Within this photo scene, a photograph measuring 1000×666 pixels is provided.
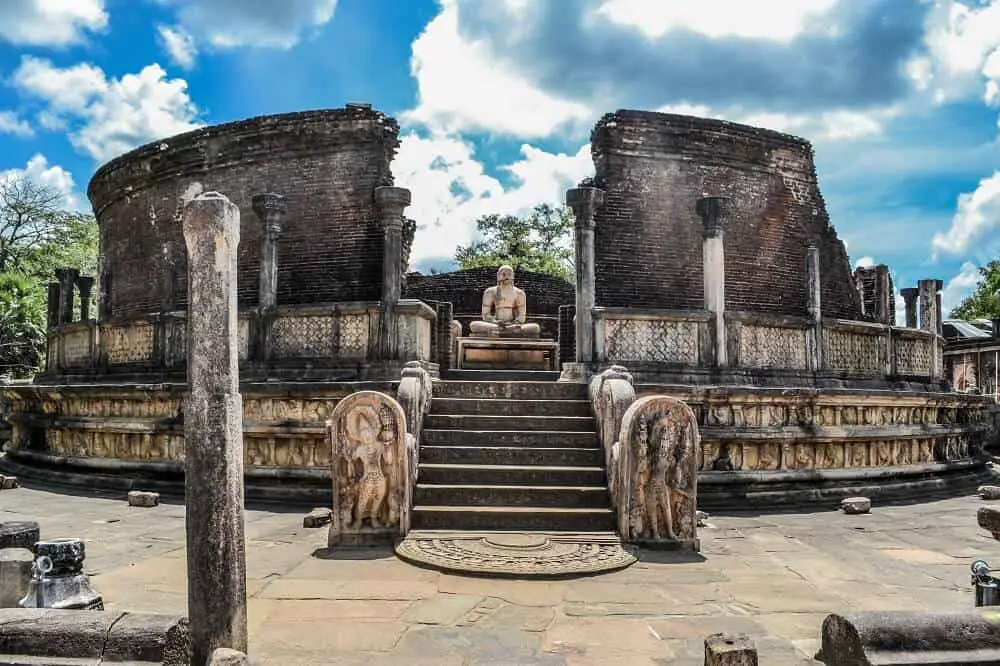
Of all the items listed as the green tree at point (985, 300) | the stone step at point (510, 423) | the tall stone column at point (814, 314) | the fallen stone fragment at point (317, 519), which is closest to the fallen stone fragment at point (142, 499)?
the fallen stone fragment at point (317, 519)

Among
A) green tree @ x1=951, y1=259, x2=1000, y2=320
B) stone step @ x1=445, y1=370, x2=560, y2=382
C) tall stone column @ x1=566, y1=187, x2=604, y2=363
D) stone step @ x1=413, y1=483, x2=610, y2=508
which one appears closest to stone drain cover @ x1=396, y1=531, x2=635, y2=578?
stone step @ x1=413, y1=483, x2=610, y2=508

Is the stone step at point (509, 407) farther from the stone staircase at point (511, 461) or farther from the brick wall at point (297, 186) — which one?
the brick wall at point (297, 186)

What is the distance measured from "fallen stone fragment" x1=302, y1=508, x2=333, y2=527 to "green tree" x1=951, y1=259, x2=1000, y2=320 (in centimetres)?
3952

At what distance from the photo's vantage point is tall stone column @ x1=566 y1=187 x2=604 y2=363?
1012 cm

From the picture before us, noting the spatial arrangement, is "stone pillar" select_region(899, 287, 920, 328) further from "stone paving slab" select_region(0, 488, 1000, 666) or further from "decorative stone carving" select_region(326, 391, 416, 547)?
"decorative stone carving" select_region(326, 391, 416, 547)

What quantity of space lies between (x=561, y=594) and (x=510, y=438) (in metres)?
3.16

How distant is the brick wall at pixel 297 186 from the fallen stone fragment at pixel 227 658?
11502 mm

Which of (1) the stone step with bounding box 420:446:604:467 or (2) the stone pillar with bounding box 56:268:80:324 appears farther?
(2) the stone pillar with bounding box 56:268:80:324

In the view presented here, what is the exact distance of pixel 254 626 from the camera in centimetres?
449

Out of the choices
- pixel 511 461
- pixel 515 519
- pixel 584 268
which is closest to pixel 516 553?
pixel 515 519

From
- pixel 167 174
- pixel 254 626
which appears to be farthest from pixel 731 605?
pixel 167 174

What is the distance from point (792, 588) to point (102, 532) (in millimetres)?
6708

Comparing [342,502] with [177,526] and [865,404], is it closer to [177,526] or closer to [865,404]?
[177,526]

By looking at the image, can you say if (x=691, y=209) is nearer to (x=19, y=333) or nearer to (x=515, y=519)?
(x=515, y=519)
